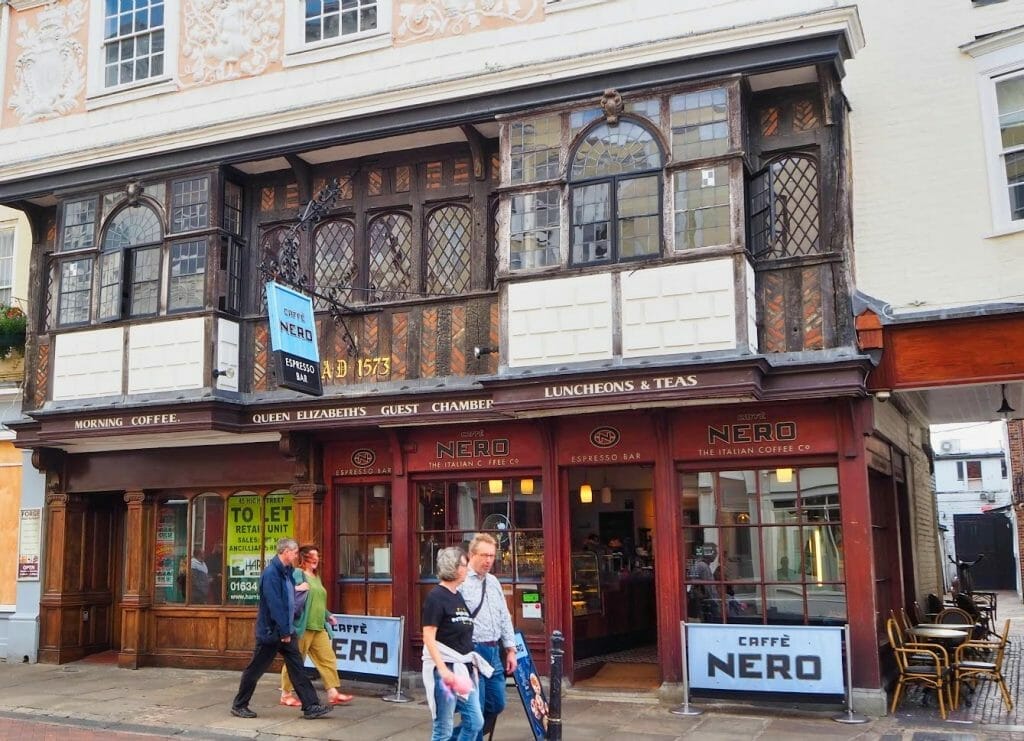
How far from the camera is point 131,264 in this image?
44.2 feet

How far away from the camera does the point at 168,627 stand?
14.1 metres

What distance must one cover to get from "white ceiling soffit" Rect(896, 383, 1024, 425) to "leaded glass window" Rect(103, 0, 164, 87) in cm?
1111

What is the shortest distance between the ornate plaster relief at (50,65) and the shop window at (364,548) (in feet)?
23.6

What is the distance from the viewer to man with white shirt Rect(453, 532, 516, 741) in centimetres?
797

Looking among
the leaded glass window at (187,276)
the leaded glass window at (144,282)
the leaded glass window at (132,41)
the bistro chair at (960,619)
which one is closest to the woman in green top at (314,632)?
the leaded glass window at (187,276)

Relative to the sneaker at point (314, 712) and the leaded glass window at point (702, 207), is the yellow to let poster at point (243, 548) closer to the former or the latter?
the sneaker at point (314, 712)

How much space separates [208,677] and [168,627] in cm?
130

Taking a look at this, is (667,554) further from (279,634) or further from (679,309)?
(279,634)

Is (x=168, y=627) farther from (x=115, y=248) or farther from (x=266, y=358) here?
(x=115, y=248)

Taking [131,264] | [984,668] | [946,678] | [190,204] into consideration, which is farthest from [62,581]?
[984,668]

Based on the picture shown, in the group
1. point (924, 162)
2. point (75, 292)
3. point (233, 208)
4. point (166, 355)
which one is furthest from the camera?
point (75, 292)

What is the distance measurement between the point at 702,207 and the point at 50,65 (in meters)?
10.3

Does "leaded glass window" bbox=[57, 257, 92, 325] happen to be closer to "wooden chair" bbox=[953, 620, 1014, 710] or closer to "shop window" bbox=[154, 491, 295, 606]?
"shop window" bbox=[154, 491, 295, 606]

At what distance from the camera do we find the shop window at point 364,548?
1286 centimetres
